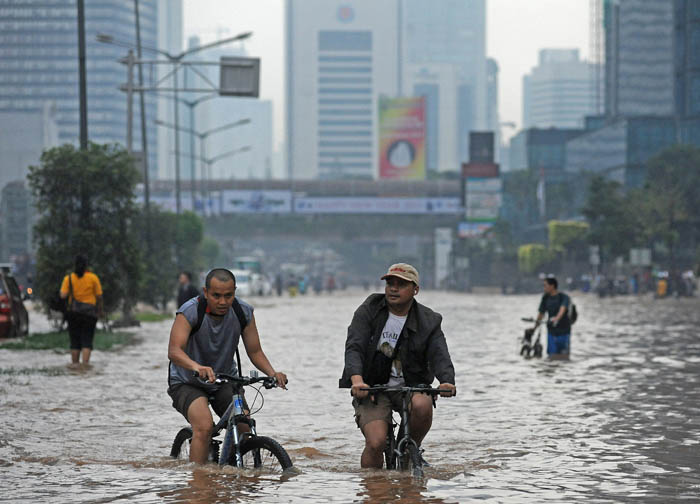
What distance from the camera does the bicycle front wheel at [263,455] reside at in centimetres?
830

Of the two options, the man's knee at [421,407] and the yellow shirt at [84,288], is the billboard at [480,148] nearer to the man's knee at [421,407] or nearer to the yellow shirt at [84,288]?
the yellow shirt at [84,288]

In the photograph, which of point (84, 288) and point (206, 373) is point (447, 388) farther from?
point (84, 288)

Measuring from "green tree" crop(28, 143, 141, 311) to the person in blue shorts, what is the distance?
9843 millimetres

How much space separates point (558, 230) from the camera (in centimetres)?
10962

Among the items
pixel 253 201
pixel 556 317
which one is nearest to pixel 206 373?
pixel 556 317

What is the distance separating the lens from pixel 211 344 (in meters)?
8.46

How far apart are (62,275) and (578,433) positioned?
16701 millimetres

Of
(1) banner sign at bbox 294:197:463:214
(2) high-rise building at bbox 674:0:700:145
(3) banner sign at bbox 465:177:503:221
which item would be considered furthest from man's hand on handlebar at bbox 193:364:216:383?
(1) banner sign at bbox 294:197:463:214

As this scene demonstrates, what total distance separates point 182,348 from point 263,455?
2.72 ft

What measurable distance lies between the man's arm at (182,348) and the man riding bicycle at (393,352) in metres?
0.88

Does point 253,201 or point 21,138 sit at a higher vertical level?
point 21,138

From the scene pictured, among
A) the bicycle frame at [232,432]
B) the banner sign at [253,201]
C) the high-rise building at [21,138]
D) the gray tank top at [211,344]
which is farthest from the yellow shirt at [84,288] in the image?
the banner sign at [253,201]

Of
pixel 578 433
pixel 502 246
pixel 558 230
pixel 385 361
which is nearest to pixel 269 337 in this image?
pixel 578 433

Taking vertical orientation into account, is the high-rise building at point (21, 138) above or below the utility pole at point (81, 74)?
above
